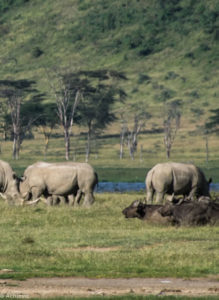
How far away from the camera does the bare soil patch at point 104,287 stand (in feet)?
40.0

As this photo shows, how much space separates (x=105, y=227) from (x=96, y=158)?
203ft

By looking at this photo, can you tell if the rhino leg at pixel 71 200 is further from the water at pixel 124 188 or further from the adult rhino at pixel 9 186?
the water at pixel 124 188

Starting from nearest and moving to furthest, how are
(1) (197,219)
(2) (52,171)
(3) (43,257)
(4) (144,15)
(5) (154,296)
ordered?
(5) (154,296)
(3) (43,257)
(1) (197,219)
(2) (52,171)
(4) (144,15)

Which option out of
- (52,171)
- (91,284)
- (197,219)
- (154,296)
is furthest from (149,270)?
A: (52,171)

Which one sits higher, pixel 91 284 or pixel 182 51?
pixel 182 51

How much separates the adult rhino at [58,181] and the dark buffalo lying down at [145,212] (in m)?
5.77

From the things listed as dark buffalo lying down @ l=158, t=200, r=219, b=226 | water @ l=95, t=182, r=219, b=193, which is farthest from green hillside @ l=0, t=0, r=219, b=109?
dark buffalo lying down @ l=158, t=200, r=219, b=226

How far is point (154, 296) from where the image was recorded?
11.6 metres

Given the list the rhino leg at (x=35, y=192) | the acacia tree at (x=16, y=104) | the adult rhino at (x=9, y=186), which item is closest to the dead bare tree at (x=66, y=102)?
the acacia tree at (x=16, y=104)

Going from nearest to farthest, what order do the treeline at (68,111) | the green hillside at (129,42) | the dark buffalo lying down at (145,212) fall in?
the dark buffalo lying down at (145,212)
the treeline at (68,111)
the green hillside at (129,42)

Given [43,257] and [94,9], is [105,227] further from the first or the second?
[94,9]

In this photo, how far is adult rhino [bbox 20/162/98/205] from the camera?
93.1 ft

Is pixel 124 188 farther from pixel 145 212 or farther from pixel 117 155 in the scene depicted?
pixel 117 155

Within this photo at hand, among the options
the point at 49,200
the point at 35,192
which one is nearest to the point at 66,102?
the point at 49,200
